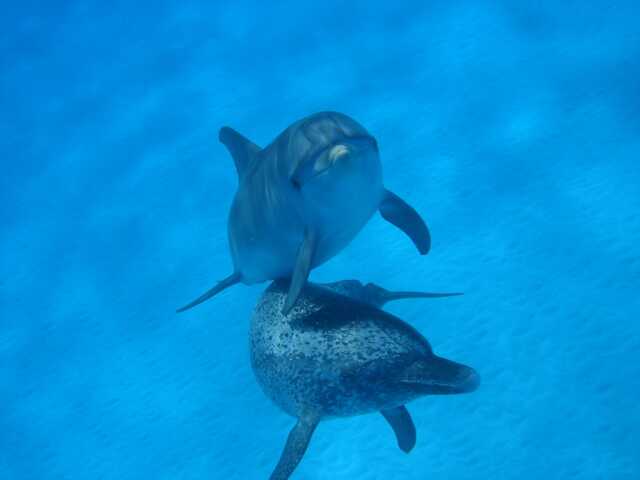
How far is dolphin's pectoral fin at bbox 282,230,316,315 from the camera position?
4.79 metres

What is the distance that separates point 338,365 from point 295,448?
767 millimetres

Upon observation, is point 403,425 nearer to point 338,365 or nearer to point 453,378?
point 338,365

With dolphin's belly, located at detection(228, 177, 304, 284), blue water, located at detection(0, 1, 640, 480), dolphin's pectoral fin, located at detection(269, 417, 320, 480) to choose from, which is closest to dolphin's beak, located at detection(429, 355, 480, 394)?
dolphin's pectoral fin, located at detection(269, 417, 320, 480)

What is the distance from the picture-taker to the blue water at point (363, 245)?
8.84 metres

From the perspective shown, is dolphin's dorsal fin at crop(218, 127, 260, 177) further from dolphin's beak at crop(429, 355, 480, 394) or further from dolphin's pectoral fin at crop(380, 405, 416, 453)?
dolphin's beak at crop(429, 355, 480, 394)

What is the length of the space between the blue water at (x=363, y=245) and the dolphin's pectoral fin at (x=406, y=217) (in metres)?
3.72

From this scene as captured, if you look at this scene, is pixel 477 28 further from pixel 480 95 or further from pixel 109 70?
pixel 109 70

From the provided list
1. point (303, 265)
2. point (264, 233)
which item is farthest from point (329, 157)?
point (264, 233)

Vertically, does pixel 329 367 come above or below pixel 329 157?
below

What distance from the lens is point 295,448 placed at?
4637 millimetres

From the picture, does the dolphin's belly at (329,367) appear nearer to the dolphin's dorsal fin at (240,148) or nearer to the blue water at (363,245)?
the dolphin's dorsal fin at (240,148)

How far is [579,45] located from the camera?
1658cm

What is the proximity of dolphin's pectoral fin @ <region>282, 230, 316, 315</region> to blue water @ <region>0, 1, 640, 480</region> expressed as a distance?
489 cm

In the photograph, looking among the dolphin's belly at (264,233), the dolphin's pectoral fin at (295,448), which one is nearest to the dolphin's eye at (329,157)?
the dolphin's belly at (264,233)
